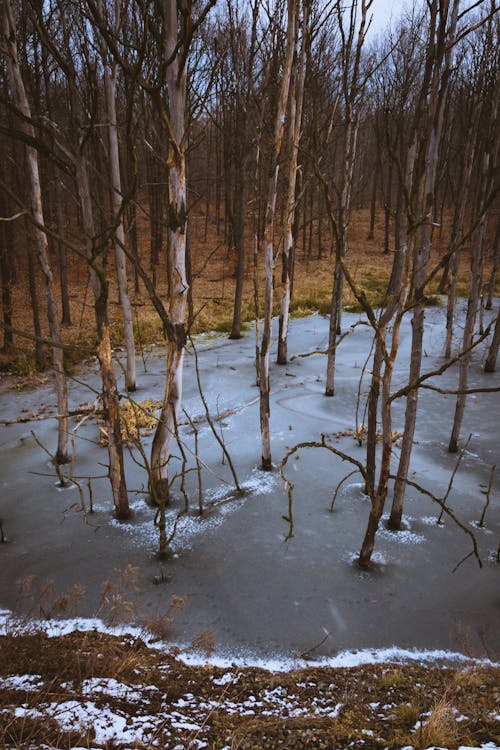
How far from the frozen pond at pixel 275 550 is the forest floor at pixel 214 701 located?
0.43m

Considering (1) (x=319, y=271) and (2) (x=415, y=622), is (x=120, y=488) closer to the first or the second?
(2) (x=415, y=622)

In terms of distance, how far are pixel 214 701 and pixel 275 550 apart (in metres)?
2.18

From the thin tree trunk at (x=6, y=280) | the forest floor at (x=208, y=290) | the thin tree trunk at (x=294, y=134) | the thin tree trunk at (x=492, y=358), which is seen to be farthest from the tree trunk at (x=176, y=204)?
the thin tree trunk at (x=492, y=358)

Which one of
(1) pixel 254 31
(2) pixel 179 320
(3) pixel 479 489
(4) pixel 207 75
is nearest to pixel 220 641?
(2) pixel 179 320

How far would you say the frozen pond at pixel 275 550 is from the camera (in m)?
4.41

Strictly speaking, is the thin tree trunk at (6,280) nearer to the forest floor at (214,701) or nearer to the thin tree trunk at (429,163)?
the forest floor at (214,701)

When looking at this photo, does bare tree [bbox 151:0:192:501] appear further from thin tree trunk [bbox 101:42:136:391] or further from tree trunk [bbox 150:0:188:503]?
thin tree trunk [bbox 101:42:136:391]

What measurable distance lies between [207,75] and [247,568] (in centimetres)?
1603

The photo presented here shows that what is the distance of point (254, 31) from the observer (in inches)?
283

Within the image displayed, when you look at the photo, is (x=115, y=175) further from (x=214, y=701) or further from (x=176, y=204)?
(x=214, y=701)

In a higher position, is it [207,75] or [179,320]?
[207,75]

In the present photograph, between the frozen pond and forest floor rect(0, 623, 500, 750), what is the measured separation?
0.43 m

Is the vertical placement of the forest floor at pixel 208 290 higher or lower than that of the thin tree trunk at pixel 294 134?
lower

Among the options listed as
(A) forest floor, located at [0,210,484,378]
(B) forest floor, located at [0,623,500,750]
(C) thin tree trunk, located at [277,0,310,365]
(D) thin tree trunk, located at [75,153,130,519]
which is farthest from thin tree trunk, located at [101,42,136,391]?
(B) forest floor, located at [0,623,500,750]
